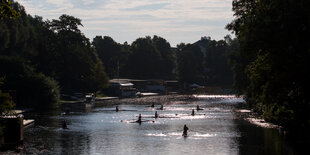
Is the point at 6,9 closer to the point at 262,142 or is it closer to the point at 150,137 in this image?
the point at 262,142

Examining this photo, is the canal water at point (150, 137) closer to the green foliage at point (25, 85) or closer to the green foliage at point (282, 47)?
the green foliage at point (282, 47)

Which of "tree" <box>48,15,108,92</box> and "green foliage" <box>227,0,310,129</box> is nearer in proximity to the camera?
"green foliage" <box>227,0,310,129</box>

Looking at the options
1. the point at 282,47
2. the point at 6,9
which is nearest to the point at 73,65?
the point at 282,47

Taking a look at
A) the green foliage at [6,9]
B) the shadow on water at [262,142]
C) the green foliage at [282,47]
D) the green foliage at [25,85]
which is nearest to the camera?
the green foliage at [6,9]

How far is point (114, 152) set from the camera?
4569 centimetres

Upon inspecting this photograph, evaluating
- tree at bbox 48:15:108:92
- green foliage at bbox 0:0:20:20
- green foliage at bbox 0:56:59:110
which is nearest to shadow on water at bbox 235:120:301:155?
green foliage at bbox 0:0:20:20

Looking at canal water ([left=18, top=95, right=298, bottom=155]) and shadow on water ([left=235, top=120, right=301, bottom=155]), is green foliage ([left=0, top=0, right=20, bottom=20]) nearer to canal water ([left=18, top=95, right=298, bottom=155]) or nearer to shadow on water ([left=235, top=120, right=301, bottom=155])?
canal water ([left=18, top=95, right=298, bottom=155])

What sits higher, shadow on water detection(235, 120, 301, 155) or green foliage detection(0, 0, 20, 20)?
green foliage detection(0, 0, 20, 20)

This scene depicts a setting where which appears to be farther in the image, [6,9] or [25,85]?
[25,85]

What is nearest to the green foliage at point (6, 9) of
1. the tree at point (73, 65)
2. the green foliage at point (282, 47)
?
the green foliage at point (282, 47)

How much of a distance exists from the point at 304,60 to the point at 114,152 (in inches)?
725

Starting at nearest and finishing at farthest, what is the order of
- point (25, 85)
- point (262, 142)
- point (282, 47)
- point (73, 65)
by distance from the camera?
point (282, 47)
point (262, 142)
point (25, 85)
point (73, 65)

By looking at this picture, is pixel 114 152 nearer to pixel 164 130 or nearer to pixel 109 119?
pixel 164 130

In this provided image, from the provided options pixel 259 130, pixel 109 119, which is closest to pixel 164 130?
pixel 259 130
